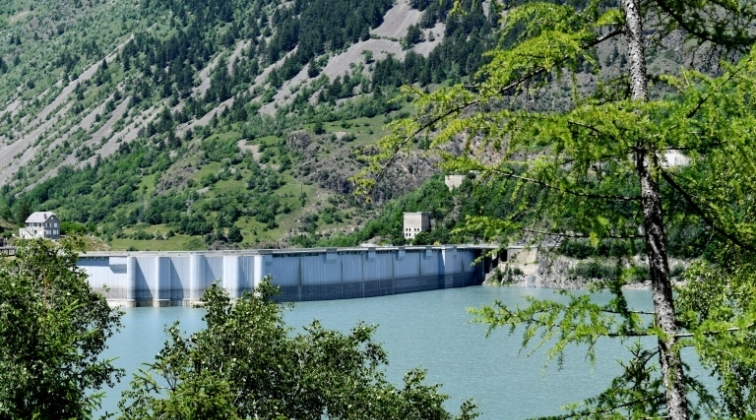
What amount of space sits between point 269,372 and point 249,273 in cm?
7534

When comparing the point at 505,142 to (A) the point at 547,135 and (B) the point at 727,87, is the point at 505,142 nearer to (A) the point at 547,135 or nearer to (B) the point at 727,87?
(A) the point at 547,135

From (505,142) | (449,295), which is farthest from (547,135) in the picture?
(449,295)

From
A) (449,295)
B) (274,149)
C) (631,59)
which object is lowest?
(449,295)

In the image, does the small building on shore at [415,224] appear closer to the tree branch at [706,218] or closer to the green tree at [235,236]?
the green tree at [235,236]

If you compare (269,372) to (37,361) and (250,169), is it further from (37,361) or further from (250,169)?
(250,169)

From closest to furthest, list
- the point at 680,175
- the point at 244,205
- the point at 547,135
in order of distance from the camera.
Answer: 1. the point at 547,135
2. the point at 680,175
3. the point at 244,205

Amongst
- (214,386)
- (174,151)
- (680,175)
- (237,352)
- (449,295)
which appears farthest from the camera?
(174,151)

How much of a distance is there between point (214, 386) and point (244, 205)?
12786 cm

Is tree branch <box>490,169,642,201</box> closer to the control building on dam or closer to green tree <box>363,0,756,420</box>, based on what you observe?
green tree <box>363,0,756,420</box>

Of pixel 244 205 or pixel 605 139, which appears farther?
pixel 244 205

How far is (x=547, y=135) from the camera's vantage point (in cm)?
650

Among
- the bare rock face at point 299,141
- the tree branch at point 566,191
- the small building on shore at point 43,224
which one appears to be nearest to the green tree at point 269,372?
the tree branch at point 566,191

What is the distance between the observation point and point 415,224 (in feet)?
406

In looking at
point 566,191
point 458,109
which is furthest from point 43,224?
point 566,191
